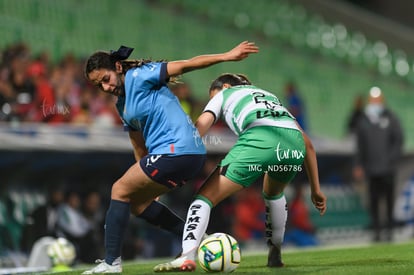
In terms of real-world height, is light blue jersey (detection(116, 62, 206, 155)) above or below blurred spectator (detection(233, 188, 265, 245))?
above

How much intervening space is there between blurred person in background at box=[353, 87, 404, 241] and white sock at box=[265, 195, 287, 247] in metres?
8.17

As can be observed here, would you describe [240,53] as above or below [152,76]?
above

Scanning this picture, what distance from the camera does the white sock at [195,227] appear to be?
27.1 ft

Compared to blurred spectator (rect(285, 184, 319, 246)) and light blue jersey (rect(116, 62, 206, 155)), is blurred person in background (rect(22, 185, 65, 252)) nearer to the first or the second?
blurred spectator (rect(285, 184, 319, 246))

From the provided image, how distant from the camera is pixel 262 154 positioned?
8.43m

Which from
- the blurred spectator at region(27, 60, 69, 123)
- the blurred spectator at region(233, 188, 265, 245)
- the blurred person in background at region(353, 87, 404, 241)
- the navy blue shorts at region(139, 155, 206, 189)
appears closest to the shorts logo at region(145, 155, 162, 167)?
the navy blue shorts at region(139, 155, 206, 189)

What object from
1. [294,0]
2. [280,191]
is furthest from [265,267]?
[294,0]

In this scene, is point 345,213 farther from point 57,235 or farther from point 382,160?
point 57,235

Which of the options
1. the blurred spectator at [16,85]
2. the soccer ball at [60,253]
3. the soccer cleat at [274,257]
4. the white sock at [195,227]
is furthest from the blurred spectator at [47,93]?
the white sock at [195,227]

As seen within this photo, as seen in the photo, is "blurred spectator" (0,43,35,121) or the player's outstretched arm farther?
"blurred spectator" (0,43,35,121)

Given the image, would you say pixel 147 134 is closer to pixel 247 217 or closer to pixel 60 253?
A: pixel 60 253

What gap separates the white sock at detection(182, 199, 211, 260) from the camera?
8266 millimetres

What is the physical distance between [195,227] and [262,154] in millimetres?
786

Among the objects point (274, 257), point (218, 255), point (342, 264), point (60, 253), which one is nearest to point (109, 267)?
point (218, 255)
